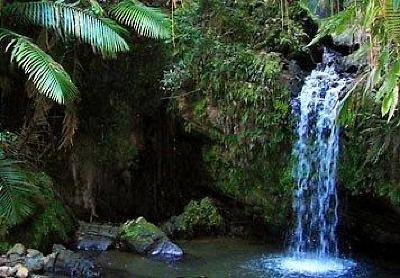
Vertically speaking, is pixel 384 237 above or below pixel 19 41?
below

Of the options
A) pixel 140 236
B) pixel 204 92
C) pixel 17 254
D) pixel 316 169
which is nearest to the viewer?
pixel 17 254

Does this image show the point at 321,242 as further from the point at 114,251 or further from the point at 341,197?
the point at 114,251

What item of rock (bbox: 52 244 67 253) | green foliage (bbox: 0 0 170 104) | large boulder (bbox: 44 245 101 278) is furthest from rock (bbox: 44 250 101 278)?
green foliage (bbox: 0 0 170 104)

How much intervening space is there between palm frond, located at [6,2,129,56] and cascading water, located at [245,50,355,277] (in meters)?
2.33

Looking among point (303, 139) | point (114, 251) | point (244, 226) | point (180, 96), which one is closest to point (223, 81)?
point (180, 96)

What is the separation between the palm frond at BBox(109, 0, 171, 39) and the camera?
6.79m

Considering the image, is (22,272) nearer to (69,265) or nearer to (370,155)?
(69,265)

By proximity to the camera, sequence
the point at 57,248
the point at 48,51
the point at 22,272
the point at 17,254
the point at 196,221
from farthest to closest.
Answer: the point at 196,221, the point at 48,51, the point at 57,248, the point at 17,254, the point at 22,272

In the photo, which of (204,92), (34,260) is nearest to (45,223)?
(34,260)

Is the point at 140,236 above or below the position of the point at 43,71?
below

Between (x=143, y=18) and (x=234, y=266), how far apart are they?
3.22 metres

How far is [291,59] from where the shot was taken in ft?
23.5

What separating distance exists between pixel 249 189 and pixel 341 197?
1.19 m

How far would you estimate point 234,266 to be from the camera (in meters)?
5.81
